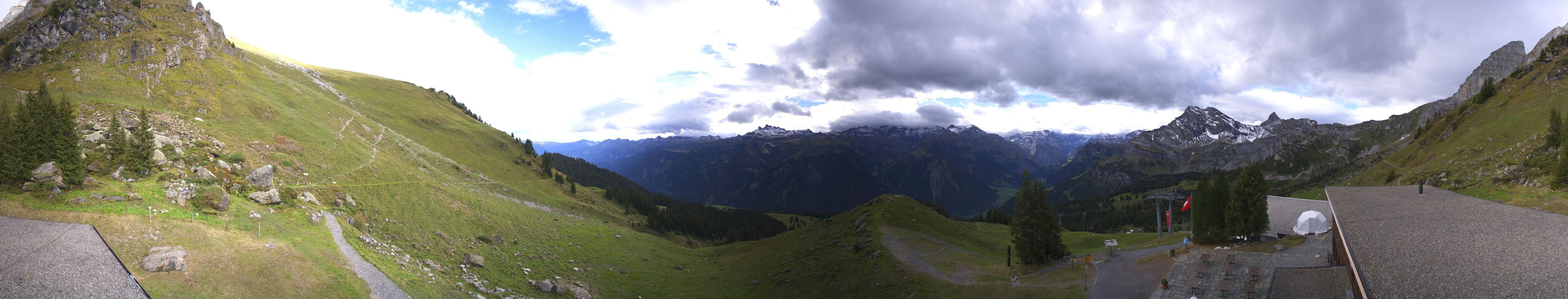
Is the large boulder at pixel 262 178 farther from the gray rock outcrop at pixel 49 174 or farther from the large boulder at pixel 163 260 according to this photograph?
the large boulder at pixel 163 260

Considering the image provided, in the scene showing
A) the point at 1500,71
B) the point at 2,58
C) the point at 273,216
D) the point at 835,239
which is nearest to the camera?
the point at 273,216

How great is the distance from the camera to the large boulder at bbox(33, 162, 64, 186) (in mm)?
29484

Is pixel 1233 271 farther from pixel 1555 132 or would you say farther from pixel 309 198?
pixel 309 198

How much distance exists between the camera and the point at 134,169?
1320 inches

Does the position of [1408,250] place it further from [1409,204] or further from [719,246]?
[719,246]

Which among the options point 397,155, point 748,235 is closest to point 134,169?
point 397,155

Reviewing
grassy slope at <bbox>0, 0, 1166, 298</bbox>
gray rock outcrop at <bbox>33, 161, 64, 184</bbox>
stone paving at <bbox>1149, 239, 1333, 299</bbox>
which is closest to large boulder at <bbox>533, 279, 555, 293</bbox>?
grassy slope at <bbox>0, 0, 1166, 298</bbox>

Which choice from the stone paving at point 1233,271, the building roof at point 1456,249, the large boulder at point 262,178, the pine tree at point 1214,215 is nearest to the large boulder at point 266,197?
the large boulder at point 262,178

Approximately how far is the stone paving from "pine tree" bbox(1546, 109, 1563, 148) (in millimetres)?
30332

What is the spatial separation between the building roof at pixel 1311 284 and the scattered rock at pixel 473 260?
194 feet

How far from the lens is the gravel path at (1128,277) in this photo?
116 feet

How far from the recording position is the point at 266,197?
122 ft

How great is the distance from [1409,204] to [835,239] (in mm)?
56774

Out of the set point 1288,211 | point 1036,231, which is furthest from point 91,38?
point 1288,211
